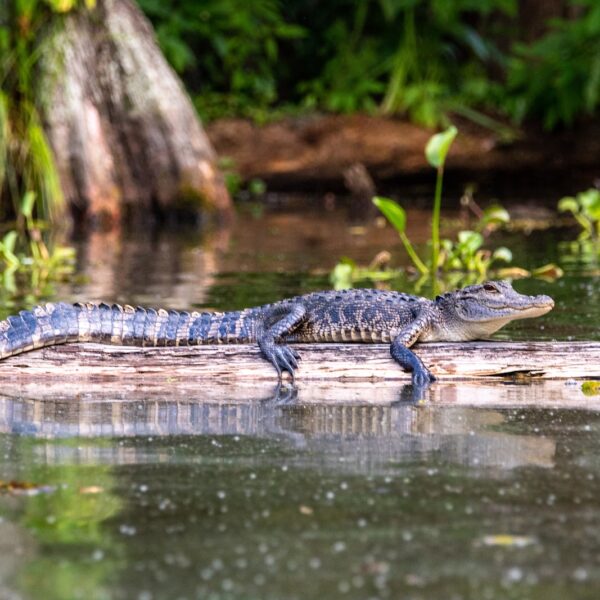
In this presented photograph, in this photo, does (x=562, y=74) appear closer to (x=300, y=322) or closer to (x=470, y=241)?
(x=470, y=241)

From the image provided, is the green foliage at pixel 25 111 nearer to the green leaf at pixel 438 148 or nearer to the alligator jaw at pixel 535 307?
the green leaf at pixel 438 148

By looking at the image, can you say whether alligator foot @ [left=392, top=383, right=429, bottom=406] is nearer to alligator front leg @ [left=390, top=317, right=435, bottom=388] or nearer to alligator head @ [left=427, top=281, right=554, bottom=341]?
alligator front leg @ [left=390, top=317, right=435, bottom=388]

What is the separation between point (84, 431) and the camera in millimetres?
5426

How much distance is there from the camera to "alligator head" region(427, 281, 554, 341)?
6910mm

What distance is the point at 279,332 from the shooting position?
6.91 metres

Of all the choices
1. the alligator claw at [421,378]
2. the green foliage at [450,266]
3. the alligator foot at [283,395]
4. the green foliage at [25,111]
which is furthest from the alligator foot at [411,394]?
the green foliage at [25,111]

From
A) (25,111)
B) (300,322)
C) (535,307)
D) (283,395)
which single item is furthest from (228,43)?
(283,395)

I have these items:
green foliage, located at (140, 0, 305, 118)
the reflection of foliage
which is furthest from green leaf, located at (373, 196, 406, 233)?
green foliage, located at (140, 0, 305, 118)

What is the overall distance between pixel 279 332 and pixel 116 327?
0.91 metres

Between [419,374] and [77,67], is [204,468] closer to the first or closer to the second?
[419,374]

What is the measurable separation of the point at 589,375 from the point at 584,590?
296 cm

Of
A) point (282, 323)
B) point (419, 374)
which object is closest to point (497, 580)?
point (419, 374)

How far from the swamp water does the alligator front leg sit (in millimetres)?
111

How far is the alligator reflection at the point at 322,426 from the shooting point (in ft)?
16.4
